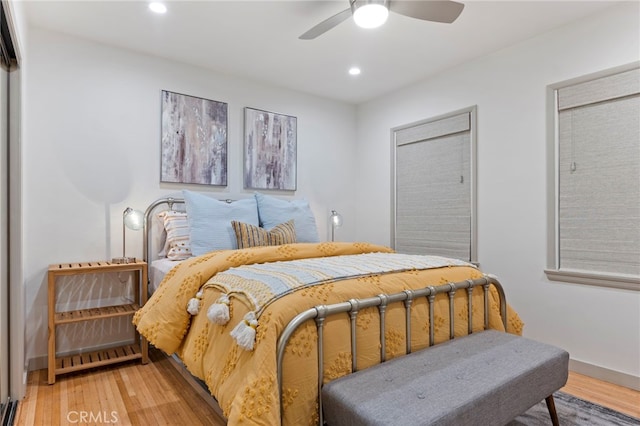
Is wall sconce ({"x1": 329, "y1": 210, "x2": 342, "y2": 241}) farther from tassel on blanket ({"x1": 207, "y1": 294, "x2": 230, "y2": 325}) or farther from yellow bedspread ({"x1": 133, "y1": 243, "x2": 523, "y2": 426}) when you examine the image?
tassel on blanket ({"x1": 207, "y1": 294, "x2": 230, "y2": 325})

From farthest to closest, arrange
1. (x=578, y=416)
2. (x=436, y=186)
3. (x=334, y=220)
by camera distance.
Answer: (x=334, y=220), (x=436, y=186), (x=578, y=416)

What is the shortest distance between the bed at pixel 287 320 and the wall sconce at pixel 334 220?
1704 millimetres

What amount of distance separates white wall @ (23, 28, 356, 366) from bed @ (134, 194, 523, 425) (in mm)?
1087

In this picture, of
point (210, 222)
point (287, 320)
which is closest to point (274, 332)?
point (287, 320)

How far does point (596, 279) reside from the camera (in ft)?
8.02

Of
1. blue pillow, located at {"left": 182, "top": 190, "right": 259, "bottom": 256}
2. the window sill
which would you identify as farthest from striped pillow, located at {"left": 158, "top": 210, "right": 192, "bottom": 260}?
the window sill

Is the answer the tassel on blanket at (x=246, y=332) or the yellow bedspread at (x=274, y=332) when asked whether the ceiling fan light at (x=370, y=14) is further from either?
the tassel on blanket at (x=246, y=332)

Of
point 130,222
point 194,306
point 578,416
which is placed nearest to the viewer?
point 194,306

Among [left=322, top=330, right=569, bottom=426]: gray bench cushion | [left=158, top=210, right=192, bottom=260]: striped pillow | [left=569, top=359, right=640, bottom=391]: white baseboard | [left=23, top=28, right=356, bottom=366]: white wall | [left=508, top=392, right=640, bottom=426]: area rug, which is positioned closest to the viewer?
[left=322, top=330, right=569, bottom=426]: gray bench cushion

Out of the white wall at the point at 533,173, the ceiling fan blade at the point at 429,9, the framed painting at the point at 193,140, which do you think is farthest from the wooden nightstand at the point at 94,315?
the white wall at the point at 533,173

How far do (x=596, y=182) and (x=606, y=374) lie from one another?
1.28 meters

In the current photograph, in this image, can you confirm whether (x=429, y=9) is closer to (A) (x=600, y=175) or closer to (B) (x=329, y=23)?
(B) (x=329, y=23)

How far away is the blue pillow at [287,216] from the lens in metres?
3.16

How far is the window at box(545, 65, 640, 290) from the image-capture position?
2320mm
